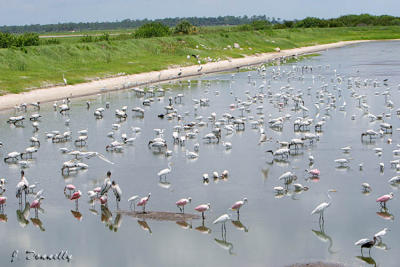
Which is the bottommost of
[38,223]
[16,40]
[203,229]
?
[38,223]

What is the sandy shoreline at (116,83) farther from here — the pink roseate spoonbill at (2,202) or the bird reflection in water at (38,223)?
the bird reflection in water at (38,223)

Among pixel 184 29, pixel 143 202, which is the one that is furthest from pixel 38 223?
pixel 184 29

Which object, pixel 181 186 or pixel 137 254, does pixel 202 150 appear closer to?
pixel 181 186

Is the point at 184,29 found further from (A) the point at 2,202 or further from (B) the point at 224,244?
(B) the point at 224,244

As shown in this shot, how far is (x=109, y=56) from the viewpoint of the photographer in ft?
225

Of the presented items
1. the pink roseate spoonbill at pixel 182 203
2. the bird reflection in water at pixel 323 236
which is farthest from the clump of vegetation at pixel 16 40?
the bird reflection in water at pixel 323 236

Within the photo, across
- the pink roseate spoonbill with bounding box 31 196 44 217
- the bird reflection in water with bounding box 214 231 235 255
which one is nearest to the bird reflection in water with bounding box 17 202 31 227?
the pink roseate spoonbill with bounding box 31 196 44 217

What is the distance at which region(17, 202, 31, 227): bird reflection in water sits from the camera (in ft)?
67.3

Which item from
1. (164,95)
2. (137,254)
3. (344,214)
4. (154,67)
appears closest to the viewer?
(137,254)

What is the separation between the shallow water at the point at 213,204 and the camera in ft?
57.8

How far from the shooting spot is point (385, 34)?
135250mm

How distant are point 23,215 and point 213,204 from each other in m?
6.18

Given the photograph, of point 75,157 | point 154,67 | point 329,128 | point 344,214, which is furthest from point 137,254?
point 154,67

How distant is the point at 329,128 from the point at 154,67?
3485cm
